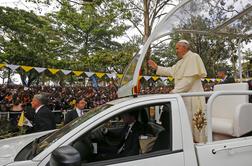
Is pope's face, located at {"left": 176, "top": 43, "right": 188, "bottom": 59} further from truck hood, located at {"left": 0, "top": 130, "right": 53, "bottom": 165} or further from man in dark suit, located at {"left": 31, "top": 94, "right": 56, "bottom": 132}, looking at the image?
man in dark suit, located at {"left": 31, "top": 94, "right": 56, "bottom": 132}

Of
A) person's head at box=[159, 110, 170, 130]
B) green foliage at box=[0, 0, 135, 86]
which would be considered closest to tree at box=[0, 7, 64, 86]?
green foliage at box=[0, 0, 135, 86]

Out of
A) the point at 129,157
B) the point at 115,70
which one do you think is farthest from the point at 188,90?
the point at 115,70

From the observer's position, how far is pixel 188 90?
3699 millimetres

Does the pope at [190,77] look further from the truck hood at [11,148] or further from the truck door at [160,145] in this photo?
the truck hood at [11,148]

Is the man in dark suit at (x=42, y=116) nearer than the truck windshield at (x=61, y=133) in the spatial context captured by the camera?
No

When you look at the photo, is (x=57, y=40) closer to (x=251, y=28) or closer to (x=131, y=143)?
(x=251, y=28)

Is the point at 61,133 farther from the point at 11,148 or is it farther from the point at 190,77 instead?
the point at 190,77

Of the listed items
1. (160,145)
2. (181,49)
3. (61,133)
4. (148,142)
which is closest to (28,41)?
(181,49)

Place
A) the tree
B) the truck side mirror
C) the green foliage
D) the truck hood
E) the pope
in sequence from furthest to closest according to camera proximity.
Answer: the tree, the green foliage, the pope, the truck hood, the truck side mirror

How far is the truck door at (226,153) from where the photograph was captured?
2502mm

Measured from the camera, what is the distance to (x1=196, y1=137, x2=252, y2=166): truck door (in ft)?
8.21

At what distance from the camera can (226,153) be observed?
2592mm

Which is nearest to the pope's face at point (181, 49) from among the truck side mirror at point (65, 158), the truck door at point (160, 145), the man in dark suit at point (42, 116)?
the truck door at point (160, 145)

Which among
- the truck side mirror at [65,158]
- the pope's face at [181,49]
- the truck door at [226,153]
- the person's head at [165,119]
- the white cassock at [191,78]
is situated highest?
the pope's face at [181,49]
